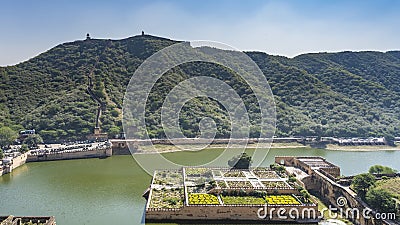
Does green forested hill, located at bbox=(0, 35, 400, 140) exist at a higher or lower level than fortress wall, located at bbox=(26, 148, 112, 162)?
higher

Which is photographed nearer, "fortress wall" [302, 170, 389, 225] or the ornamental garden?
"fortress wall" [302, 170, 389, 225]

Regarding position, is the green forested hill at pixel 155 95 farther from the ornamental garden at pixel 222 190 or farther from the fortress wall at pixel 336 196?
the fortress wall at pixel 336 196

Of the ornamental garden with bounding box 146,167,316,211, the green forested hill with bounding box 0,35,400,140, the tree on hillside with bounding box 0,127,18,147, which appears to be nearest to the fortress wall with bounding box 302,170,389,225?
the ornamental garden with bounding box 146,167,316,211

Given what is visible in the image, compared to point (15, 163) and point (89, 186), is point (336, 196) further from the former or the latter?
point (15, 163)

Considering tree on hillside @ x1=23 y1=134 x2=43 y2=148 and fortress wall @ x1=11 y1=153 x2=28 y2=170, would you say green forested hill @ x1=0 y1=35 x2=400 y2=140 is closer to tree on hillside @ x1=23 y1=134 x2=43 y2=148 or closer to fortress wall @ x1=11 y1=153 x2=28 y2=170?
tree on hillside @ x1=23 y1=134 x2=43 y2=148

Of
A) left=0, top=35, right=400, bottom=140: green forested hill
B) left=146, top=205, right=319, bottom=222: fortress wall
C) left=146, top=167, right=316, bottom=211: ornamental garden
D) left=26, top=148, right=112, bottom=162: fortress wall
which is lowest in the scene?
left=146, top=205, right=319, bottom=222: fortress wall

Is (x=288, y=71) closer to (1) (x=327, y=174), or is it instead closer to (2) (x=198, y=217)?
(1) (x=327, y=174)

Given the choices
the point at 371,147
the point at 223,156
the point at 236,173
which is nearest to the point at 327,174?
the point at 236,173
